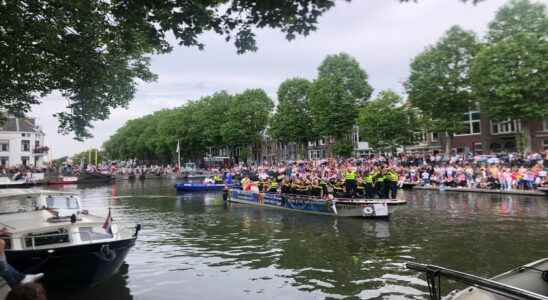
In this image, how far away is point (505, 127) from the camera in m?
56.2

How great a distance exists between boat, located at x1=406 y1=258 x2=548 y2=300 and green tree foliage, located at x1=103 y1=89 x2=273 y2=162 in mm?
72853

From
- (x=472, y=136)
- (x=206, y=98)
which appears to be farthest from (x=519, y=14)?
(x=206, y=98)

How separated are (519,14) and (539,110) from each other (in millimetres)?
11402

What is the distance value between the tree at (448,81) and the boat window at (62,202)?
147ft

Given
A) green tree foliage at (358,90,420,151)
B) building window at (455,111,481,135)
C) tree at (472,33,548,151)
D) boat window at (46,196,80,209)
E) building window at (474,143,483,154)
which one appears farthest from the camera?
building window at (455,111,481,135)

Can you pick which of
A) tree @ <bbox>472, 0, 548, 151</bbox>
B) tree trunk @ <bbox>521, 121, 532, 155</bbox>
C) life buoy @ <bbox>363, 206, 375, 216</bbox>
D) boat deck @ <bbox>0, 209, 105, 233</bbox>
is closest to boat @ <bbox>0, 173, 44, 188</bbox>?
boat deck @ <bbox>0, 209, 105, 233</bbox>

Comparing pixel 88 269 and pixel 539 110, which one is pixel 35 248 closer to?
pixel 88 269

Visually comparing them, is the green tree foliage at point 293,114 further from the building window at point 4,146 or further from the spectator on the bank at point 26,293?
the spectator on the bank at point 26,293

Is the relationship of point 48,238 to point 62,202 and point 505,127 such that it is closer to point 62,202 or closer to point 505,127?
point 62,202

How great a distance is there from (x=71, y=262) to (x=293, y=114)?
6043cm

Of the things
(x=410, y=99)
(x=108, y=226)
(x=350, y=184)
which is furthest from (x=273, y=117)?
(x=108, y=226)

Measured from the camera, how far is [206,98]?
91375mm

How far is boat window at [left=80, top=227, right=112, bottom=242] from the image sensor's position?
429 inches

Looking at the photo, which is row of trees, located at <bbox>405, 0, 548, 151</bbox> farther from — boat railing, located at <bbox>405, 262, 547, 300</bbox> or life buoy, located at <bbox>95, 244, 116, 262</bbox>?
boat railing, located at <bbox>405, 262, 547, 300</bbox>
